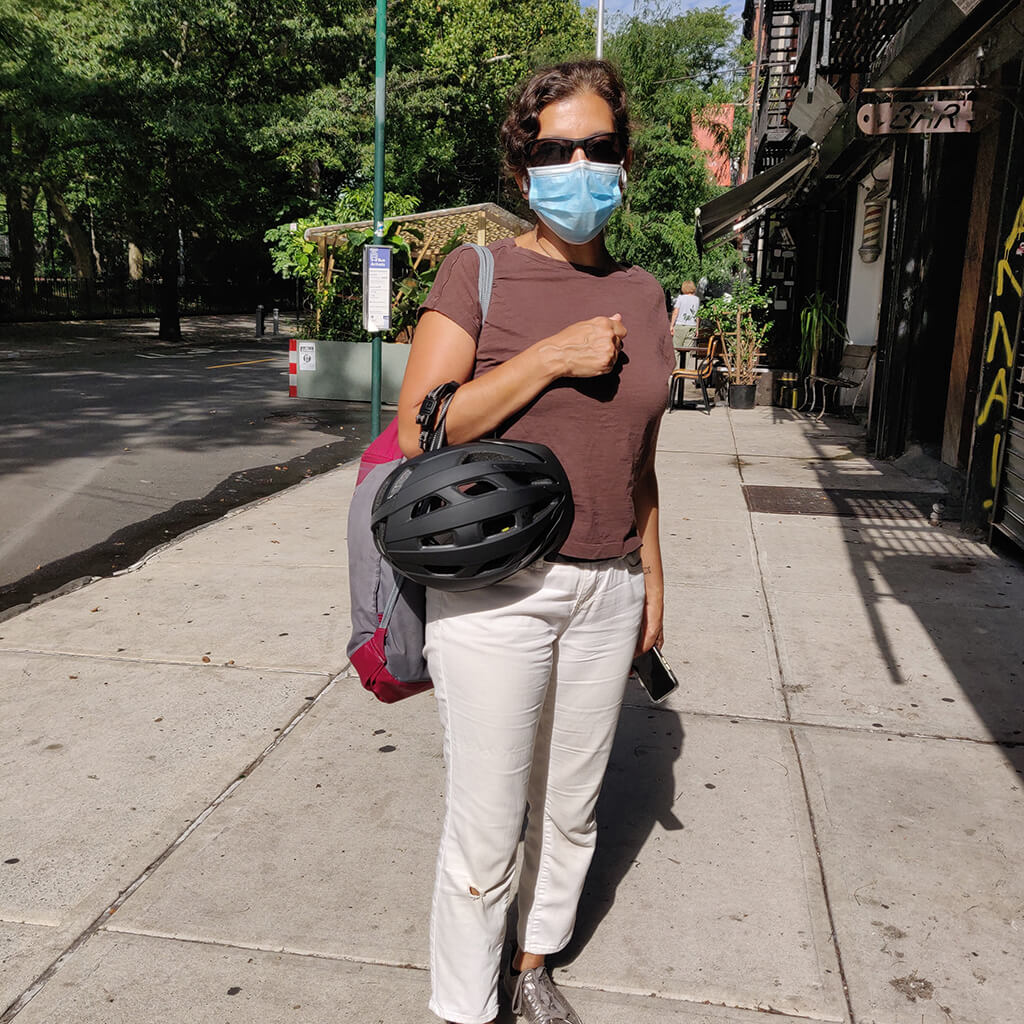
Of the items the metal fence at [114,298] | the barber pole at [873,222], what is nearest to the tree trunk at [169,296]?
the metal fence at [114,298]

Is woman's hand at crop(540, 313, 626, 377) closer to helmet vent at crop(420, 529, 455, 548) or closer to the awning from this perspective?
helmet vent at crop(420, 529, 455, 548)

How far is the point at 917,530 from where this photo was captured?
22.7 ft

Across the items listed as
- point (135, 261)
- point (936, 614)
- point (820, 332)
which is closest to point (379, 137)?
point (936, 614)

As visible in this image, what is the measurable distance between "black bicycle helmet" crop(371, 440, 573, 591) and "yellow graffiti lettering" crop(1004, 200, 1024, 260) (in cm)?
541

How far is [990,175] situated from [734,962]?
735 centimetres

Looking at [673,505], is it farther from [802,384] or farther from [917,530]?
[802,384]

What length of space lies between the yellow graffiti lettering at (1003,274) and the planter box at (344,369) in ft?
29.1

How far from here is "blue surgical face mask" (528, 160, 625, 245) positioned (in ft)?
6.72

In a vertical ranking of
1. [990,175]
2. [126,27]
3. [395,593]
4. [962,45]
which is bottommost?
[395,593]

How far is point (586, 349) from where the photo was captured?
6.15ft

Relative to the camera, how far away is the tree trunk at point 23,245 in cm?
2847

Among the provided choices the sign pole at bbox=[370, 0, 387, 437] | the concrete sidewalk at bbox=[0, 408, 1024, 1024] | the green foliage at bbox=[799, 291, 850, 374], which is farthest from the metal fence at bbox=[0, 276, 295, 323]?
the concrete sidewalk at bbox=[0, 408, 1024, 1024]

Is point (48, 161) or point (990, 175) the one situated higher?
point (48, 161)

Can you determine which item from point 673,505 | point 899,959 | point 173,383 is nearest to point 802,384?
point 673,505
